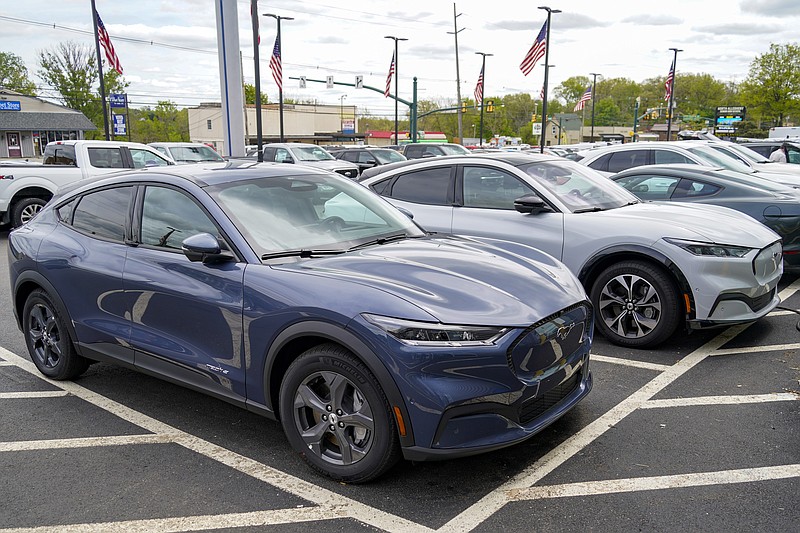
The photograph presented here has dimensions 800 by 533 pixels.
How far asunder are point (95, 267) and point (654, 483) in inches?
144

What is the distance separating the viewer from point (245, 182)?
426 centimetres

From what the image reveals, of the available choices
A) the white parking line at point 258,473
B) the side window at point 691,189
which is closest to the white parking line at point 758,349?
the side window at point 691,189

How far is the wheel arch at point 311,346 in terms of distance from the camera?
3.09 m

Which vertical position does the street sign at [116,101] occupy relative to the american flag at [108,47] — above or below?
below

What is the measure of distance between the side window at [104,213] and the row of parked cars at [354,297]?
0.05 feet

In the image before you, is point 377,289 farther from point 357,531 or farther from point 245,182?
point 245,182

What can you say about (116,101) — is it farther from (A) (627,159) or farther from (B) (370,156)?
(A) (627,159)

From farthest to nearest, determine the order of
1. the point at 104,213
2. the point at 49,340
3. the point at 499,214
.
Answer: the point at 499,214 → the point at 49,340 → the point at 104,213

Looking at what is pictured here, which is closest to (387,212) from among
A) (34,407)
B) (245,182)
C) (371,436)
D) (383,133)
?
(245,182)

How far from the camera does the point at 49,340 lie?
Answer: 510 centimetres

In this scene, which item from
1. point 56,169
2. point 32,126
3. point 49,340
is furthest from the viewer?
point 32,126

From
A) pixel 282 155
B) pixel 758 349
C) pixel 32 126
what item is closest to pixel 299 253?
pixel 758 349

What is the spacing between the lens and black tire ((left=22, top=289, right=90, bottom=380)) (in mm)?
4914

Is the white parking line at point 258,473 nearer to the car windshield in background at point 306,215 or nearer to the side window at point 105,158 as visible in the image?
the car windshield in background at point 306,215
